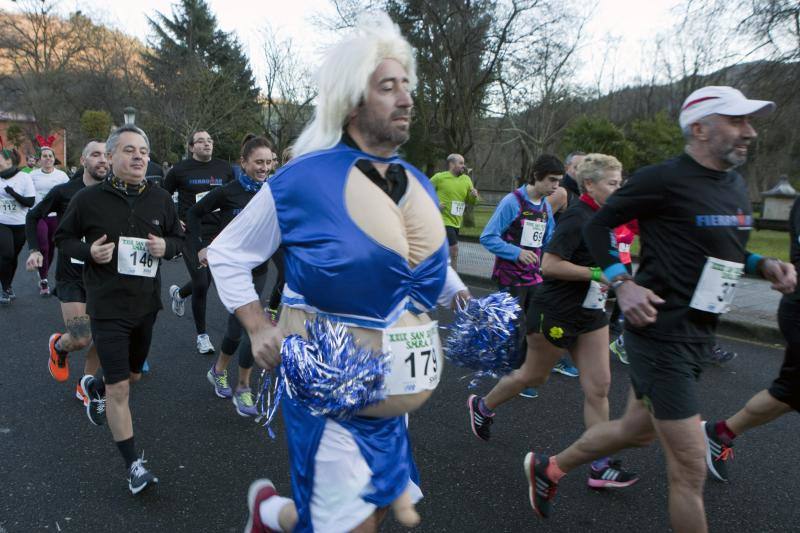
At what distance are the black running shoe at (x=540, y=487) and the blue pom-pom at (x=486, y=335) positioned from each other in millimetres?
1051

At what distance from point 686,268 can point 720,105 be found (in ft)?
2.38

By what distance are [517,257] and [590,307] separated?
4.49 feet

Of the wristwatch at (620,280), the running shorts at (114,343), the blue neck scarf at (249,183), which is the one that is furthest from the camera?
the blue neck scarf at (249,183)

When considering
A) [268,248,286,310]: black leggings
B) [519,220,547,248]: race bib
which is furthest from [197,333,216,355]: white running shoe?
[519,220,547,248]: race bib

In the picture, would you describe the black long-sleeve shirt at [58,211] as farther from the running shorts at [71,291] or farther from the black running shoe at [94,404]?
the black running shoe at [94,404]

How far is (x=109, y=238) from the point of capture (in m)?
3.34

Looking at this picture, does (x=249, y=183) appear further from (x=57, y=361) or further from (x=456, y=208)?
(x=456, y=208)

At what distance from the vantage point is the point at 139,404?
177 inches

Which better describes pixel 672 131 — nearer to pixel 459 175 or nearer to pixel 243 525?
pixel 459 175

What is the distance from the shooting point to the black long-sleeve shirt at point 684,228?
2.43 metres

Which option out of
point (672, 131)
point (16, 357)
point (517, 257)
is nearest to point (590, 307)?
point (517, 257)

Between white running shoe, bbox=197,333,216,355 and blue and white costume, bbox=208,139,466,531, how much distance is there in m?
4.22

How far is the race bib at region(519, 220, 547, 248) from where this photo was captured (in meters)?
5.07

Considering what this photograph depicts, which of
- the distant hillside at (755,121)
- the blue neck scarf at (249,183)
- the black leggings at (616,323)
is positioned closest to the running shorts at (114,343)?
the blue neck scarf at (249,183)
